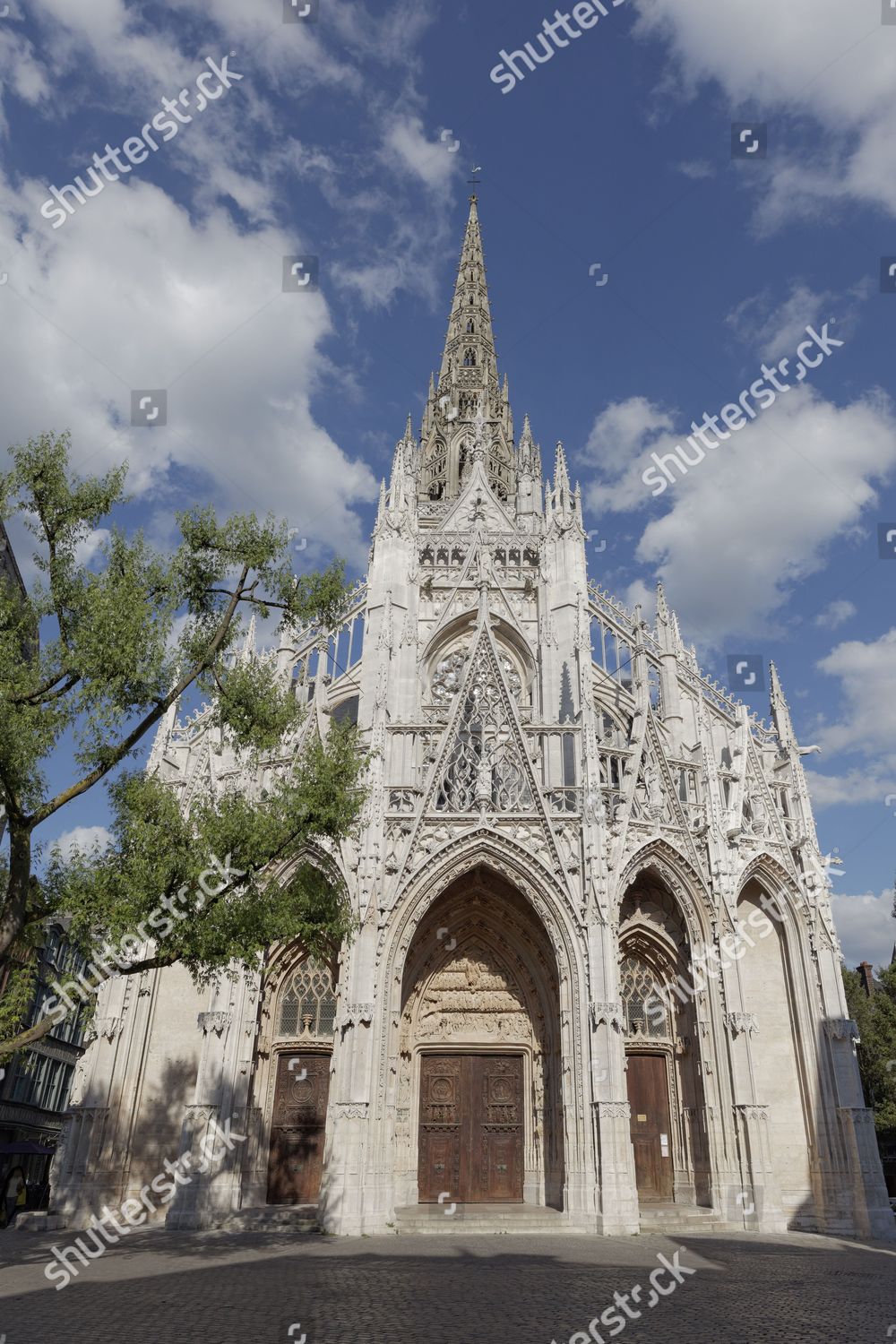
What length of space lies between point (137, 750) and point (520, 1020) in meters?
12.7

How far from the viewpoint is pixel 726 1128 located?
716 inches

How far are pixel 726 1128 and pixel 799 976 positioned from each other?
174 inches

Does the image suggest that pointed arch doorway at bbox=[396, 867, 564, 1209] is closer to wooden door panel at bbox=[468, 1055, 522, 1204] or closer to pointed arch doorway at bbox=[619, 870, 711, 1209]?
wooden door panel at bbox=[468, 1055, 522, 1204]

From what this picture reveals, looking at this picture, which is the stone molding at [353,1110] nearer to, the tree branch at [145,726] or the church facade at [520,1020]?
the church facade at [520,1020]

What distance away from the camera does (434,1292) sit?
1033 cm

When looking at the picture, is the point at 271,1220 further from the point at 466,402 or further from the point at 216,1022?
the point at 466,402

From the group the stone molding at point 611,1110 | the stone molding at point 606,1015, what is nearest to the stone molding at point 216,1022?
the stone molding at point 606,1015

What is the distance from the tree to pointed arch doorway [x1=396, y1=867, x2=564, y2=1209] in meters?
7.94

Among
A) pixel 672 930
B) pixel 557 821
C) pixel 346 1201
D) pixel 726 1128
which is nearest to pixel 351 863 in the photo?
pixel 557 821

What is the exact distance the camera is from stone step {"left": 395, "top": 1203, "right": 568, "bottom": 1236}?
16281 millimetres

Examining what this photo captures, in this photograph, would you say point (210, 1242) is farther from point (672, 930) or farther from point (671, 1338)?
point (672, 930)

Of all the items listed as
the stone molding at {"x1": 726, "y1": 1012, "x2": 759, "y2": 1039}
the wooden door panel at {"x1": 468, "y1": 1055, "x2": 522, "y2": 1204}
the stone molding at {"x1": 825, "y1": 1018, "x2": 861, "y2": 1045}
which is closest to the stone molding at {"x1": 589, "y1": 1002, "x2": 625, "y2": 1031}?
the stone molding at {"x1": 726, "y1": 1012, "x2": 759, "y2": 1039}

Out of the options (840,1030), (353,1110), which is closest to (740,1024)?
(840,1030)

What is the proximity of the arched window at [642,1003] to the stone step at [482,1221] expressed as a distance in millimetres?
4608
